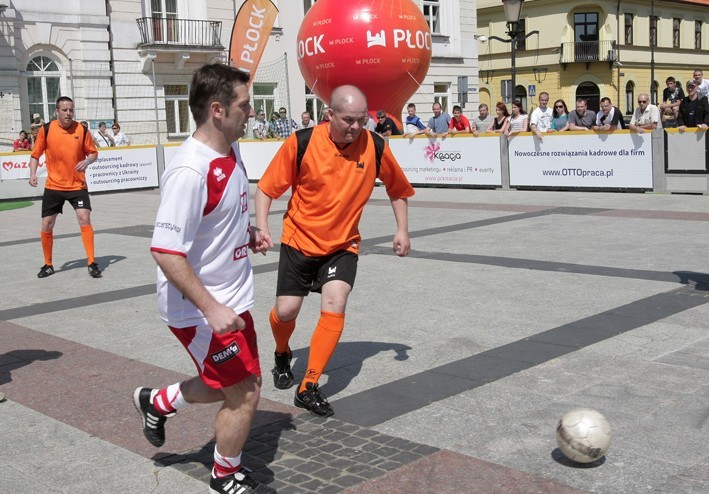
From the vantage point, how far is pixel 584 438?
3.86m

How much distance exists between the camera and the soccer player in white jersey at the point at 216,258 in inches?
133

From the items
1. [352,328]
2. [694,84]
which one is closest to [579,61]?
[694,84]

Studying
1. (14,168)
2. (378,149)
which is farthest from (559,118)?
(378,149)

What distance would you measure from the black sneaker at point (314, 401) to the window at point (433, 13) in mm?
35198

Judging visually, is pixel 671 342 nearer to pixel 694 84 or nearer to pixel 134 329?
pixel 134 329

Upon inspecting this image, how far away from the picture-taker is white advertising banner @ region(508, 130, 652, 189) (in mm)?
15992

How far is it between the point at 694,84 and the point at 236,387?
15784 millimetres

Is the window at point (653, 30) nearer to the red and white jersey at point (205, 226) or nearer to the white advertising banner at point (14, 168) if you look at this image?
the white advertising banner at point (14, 168)

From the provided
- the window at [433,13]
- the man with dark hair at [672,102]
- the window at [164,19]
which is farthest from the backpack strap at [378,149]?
the window at [433,13]

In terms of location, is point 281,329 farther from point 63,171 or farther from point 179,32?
point 179,32

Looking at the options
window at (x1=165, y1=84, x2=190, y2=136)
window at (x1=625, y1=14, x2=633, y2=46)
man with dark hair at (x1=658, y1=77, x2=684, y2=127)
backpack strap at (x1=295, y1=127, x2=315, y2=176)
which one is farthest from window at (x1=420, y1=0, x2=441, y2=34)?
backpack strap at (x1=295, y1=127, x2=315, y2=176)

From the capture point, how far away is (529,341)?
20.2 ft

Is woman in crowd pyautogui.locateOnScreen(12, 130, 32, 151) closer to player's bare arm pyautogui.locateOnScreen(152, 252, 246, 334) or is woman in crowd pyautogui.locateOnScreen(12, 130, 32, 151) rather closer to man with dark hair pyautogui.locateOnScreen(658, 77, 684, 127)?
man with dark hair pyautogui.locateOnScreen(658, 77, 684, 127)

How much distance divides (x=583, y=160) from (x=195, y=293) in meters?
14.3
